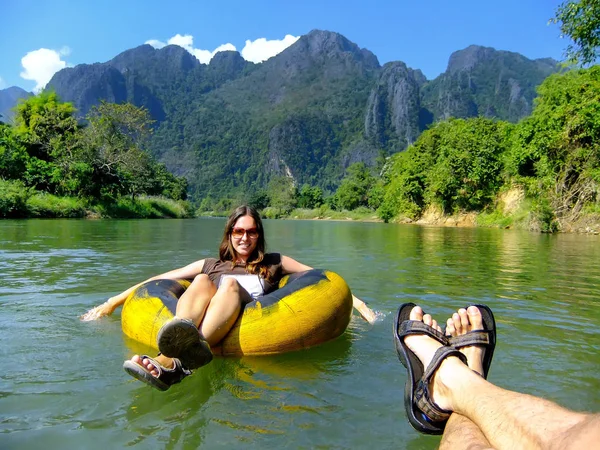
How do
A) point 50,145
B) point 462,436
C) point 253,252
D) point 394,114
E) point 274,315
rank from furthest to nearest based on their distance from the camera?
point 394,114 → point 50,145 → point 253,252 → point 274,315 → point 462,436

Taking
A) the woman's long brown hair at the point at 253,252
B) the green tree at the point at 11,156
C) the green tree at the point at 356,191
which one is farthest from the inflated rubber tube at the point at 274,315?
the green tree at the point at 356,191

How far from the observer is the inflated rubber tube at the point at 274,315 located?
3484 millimetres

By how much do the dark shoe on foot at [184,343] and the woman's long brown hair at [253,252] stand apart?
4.03 ft

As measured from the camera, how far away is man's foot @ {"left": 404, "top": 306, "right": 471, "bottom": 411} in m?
2.16

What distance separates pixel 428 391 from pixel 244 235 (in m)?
2.10

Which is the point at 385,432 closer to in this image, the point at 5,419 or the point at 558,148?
the point at 5,419

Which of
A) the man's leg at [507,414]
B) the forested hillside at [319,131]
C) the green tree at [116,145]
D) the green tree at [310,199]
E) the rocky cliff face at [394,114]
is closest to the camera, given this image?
the man's leg at [507,414]

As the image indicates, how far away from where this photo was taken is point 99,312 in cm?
452

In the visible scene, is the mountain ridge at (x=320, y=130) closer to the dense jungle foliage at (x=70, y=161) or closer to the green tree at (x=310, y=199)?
the green tree at (x=310, y=199)

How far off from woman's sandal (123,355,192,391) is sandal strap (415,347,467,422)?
1.36 metres

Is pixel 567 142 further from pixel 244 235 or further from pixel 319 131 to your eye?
pixel 319 131

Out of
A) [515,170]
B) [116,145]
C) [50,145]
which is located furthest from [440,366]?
[116,145]

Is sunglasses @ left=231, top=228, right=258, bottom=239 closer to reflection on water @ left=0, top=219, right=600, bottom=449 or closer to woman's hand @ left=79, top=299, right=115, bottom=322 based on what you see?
reflection on water @ left=0, top=219, right=600, bottom=449

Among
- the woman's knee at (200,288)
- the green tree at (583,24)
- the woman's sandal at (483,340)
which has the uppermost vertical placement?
the green tree at (583,24)
